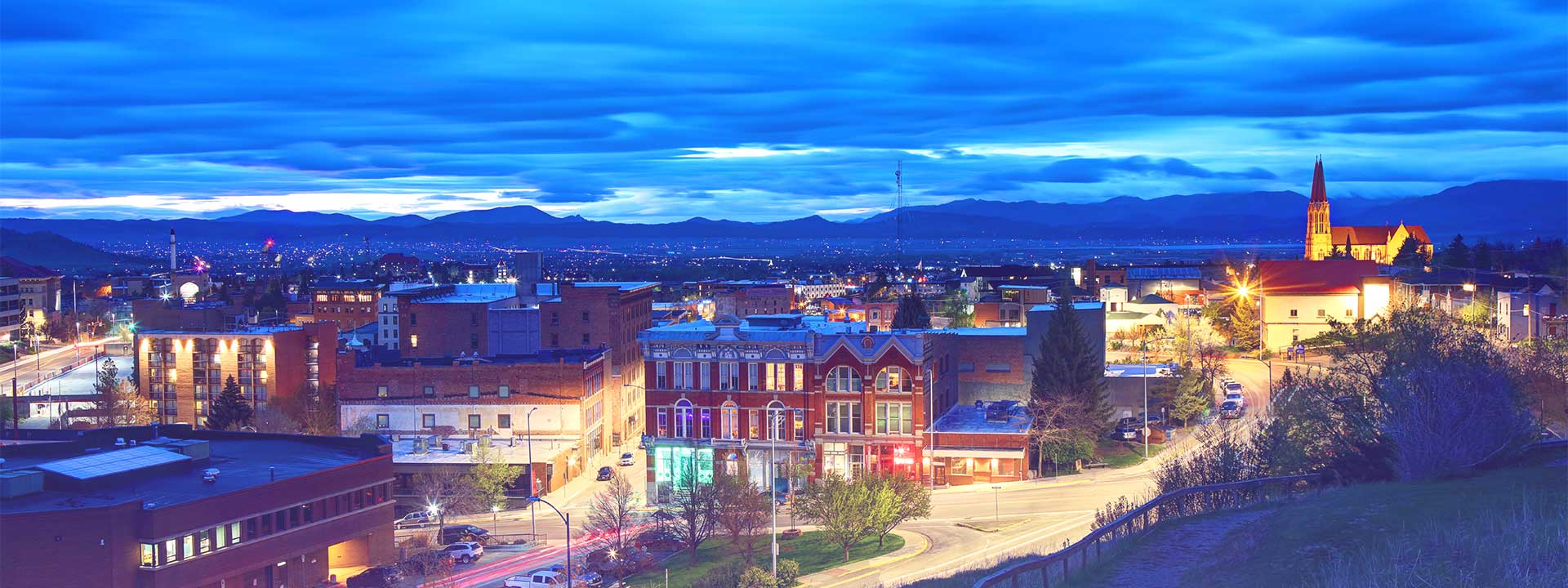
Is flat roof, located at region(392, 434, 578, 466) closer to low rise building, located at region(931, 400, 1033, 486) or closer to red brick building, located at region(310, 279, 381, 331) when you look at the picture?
low rise building, located at region(931, 400, 1033, 486)

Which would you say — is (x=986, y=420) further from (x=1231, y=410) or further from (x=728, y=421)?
(x=1231, y=410)

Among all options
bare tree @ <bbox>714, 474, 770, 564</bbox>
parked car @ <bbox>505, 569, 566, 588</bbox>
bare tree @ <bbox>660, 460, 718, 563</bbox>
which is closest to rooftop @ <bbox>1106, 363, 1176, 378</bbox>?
bare tree @ <bbox>714, 474, 770, 564</bbox>

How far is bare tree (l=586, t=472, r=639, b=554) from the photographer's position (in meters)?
53.6

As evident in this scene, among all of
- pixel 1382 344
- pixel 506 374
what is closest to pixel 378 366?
pixel 506 374

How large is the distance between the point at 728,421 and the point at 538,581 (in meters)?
19.4

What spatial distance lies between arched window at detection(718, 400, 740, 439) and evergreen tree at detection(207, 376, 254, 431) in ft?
117

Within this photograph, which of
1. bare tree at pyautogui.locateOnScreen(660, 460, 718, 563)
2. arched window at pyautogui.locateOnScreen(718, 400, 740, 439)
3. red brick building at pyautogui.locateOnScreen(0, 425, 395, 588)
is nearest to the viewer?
red brick building at pyautogui.locateOnScreen(0, 425, 395, 588)

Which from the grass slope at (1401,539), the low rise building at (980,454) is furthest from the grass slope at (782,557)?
the grass slope at (1401,539)

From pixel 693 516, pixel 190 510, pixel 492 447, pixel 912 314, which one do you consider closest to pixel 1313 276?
pixel 912 314

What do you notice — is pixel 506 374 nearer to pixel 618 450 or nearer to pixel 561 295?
pixel 618 450

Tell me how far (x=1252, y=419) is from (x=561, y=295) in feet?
170

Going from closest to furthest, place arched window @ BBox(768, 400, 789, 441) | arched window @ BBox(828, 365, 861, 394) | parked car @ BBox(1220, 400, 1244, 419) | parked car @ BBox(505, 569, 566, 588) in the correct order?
parked car @ BBox(505, 569, 566, 588) → arched window @ BBox(828, 365, 861, 394) → arched window @ BBox(768, 400, 789, 441) → parked car @ BBox(1220, 400, 1244, 419)

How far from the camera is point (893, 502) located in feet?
168

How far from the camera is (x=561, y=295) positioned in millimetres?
98250
